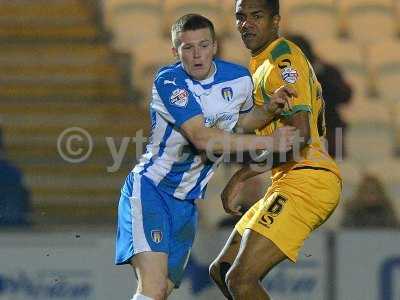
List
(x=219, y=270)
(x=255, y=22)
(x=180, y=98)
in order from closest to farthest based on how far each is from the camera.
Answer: (x=180, y=98) < (x=255, y=22) < (x=219, y=270)

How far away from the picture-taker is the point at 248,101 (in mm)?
5281

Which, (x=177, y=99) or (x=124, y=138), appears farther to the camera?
(x=124, y=138)

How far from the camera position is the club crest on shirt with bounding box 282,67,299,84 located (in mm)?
5094

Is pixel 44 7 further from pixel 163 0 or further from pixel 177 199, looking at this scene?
pixel 177 199

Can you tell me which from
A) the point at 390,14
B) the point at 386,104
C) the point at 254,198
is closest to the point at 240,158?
the point at 254,198

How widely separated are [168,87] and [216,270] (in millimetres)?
942

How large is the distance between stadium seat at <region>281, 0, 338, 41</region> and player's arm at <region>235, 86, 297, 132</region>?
109 inches

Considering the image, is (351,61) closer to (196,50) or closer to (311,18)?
(311,18)

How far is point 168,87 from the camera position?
5.06 meters

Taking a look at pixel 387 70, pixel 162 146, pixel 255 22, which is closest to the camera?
pixel 162 146

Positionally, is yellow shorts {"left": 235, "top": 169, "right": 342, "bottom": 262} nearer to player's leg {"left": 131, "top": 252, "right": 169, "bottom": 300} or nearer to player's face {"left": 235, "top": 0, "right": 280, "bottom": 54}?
player's leg {"left": 131, "top": 252, "right": 169, "bottom": 300}

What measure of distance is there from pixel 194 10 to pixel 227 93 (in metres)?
3.11

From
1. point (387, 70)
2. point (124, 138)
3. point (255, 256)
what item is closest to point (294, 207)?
point (255, 256)

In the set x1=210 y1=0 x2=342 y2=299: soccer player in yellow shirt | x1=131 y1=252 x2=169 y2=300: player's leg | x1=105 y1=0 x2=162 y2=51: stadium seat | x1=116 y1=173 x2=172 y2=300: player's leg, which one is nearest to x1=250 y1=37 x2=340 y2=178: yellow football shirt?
x1=210 y1=0 x2=342 y2=299: soccer player in yellow shirt
